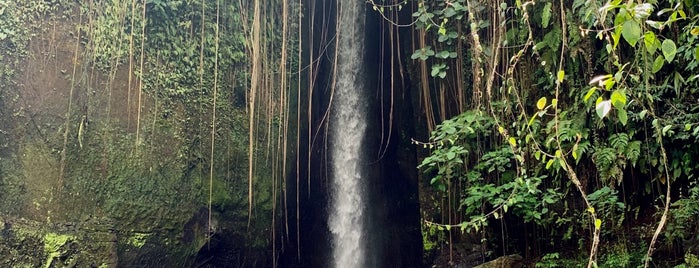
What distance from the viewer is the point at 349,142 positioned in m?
5.66

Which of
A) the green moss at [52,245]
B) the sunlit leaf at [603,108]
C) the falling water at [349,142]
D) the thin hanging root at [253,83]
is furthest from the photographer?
the falling water at [349,142]

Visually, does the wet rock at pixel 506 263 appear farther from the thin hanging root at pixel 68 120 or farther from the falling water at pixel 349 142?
the thin hanging root at pixel 68 120

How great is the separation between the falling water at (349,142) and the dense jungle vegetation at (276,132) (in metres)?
0.23

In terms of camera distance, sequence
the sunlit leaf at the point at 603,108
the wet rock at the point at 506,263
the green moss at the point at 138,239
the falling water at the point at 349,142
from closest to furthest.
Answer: the sunlit leaf at the point at 603,108 → the green moss at the point at 138,239 → the wet rock at the point at 506,263 → the falling water at the point at 349,142

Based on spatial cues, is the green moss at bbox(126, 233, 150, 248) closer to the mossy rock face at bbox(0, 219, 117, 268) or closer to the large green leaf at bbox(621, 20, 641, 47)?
the mossy rock face at bbox(0, 219, 117, 268)

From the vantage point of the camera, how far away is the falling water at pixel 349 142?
548 centimetres

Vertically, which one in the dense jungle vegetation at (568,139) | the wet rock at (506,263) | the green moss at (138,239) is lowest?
the wet rock at (506,263)

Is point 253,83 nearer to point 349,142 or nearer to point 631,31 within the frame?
point 349,142

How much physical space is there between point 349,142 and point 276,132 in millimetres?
842

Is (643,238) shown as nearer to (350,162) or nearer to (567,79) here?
(567,79)

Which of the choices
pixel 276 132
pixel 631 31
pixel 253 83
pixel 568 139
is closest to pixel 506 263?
pixel 568 139

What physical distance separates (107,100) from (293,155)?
1915 mm

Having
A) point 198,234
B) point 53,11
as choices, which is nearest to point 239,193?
point 198,234

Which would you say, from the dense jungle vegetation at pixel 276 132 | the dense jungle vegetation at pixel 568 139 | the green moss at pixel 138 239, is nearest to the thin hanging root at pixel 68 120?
the dense jungle vegetation at pixel 276 132
